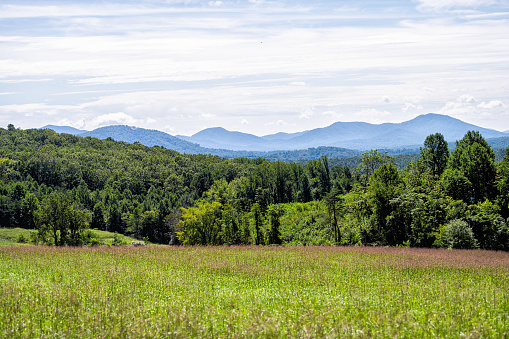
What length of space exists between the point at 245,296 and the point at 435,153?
83.2m

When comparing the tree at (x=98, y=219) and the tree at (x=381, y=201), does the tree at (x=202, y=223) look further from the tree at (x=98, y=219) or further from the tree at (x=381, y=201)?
the tree at (x=98, y=219)

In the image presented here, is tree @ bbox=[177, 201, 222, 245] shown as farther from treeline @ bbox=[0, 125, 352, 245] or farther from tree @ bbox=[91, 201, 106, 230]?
tree @ bbox=[91, 201, 106, 230]

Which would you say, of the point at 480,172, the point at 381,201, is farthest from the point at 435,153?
the point at 381,201

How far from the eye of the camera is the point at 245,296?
12.4m

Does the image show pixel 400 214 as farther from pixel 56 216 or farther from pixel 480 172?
pixel 56 216

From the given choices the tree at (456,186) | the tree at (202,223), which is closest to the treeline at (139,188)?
the tree at (202,223)

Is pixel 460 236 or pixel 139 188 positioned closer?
pixel 460 236

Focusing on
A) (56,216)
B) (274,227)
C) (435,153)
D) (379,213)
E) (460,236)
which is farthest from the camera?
(435,153)

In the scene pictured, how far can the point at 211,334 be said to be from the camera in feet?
28.0

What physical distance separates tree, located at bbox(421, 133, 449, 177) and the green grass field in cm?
6807

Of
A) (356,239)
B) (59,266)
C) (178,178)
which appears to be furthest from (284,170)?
(59,266)

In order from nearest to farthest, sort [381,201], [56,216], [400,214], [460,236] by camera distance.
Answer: [460,236], [400,214], [381,201], [56,216]

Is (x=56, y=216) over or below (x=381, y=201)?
below

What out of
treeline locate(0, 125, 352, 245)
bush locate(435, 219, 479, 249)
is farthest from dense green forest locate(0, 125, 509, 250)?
treeline locate(0, 125, 352, 245)
